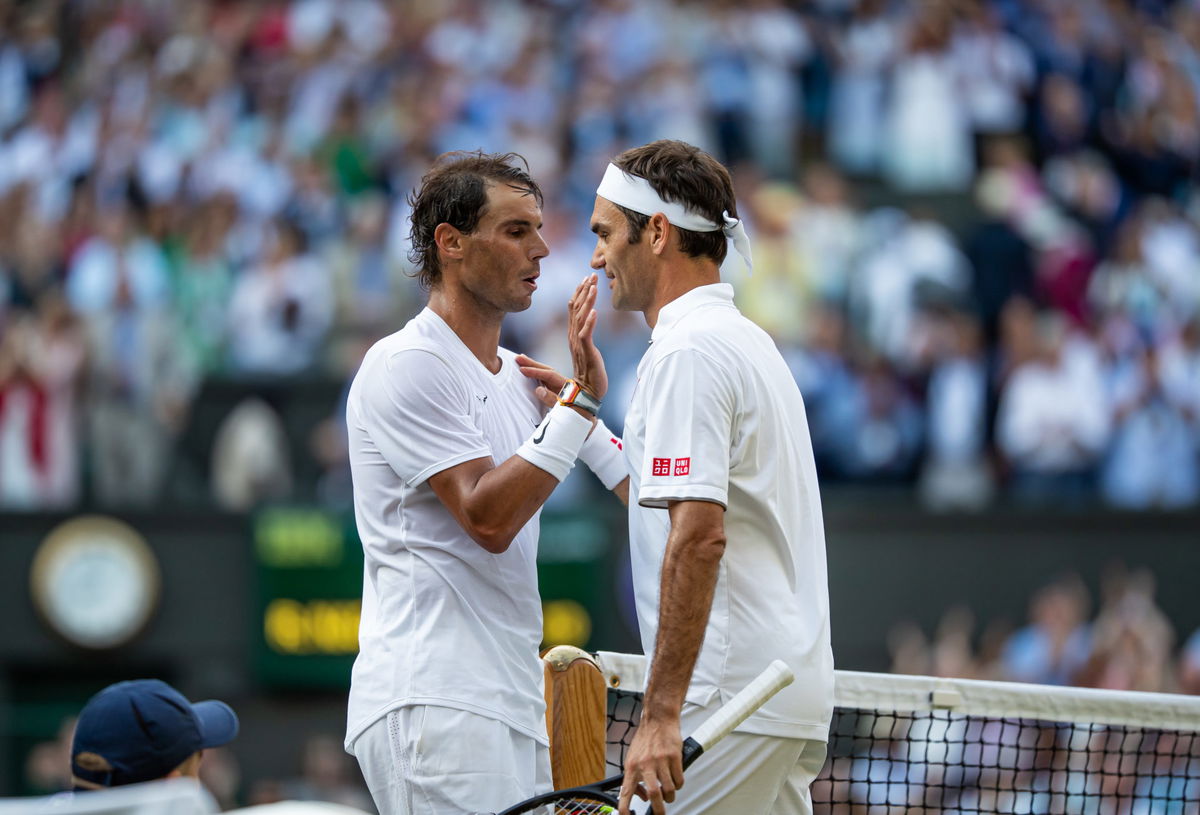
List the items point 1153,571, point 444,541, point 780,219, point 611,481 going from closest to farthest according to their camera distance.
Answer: point 444,541 < point 611,481 < point 1153,571 < point 780,219

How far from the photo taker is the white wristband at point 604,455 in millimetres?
4656

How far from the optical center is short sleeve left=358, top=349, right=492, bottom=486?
13.5 ft

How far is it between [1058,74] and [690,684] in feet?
38.8

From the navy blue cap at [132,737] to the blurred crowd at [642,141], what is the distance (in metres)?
7.25

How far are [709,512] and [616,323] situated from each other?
7.71 metres

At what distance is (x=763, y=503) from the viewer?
3.88 meters

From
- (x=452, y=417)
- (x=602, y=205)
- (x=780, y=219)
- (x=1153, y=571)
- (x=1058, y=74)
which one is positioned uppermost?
(x=1058, y=74)

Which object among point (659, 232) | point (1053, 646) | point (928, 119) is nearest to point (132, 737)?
point (659, 232)

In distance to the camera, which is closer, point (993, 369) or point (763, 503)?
point (763, 503)

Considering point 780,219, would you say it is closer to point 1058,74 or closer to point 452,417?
point 1058,74

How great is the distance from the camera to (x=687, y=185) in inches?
159

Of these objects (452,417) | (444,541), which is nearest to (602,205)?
(452,417)

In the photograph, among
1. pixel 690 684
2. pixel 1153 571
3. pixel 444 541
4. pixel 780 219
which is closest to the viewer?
pixel 690 684

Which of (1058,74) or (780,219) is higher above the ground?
(1058,74)
